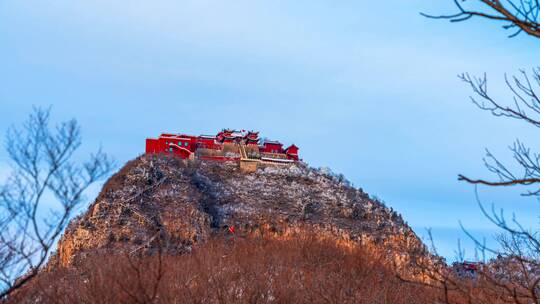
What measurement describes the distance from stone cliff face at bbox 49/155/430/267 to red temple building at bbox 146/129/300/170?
1.20 meters

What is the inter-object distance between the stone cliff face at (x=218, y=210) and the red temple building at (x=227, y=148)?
1.20 metres

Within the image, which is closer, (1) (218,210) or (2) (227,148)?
(1) (218,210)

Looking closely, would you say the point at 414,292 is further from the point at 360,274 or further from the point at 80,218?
the point at 80,218

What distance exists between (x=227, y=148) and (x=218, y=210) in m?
10.1

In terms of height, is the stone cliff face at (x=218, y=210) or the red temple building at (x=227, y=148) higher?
the red temple building at (x=227, y=148)

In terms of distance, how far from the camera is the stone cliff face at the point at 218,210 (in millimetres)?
35156

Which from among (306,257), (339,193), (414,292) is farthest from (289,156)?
(414,292)

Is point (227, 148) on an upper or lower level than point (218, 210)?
upper

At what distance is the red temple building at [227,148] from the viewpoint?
155 ft

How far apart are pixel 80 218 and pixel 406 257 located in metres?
18.1

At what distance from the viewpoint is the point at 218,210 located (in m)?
40.5

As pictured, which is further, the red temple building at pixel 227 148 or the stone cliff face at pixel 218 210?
the red temple building at pixel 227 148

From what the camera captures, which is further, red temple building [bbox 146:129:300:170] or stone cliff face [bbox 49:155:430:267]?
red temple building [bbox 146:129:300:170]

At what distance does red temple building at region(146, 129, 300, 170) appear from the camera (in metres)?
47.1
